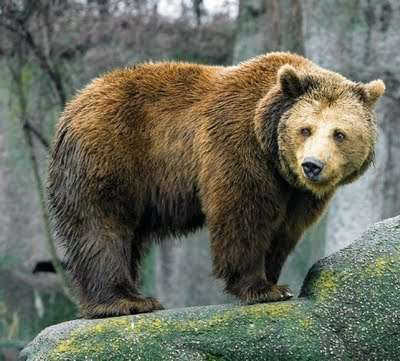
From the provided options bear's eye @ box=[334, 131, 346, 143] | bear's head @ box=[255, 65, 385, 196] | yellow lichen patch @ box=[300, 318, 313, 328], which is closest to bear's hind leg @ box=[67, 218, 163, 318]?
yellow lichen patch @ box=[300, 318, 313, 328]

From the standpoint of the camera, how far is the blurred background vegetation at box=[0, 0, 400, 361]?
41.8ft

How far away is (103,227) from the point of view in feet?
22.2

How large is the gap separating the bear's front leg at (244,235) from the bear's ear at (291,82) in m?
0.64

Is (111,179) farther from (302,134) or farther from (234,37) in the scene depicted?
(234,37)

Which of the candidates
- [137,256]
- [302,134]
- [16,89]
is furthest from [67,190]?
[16,89]

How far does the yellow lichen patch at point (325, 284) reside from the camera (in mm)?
6312

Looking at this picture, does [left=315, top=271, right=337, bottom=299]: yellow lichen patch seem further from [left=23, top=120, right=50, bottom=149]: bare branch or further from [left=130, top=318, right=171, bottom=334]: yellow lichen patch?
[left=23, top=120, right=50, bottom=149]: bare branch

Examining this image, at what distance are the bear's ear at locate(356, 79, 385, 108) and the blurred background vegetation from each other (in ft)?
17.7

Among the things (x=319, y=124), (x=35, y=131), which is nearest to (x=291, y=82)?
(x=319, y=124)

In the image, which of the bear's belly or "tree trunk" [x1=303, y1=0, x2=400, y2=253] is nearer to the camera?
the bear's belly

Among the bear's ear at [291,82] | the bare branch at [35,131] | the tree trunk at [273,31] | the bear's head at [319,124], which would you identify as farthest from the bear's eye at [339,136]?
the bare branch at [35,131]

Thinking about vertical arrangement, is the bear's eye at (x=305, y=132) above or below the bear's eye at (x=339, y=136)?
above

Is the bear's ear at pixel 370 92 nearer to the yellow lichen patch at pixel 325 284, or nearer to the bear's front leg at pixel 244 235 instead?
the bear's front leg at pixel 244 235

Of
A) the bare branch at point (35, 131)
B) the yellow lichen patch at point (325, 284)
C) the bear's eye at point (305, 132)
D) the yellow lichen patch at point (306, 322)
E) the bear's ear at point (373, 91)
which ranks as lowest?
the bare branch at point (35, 131)
